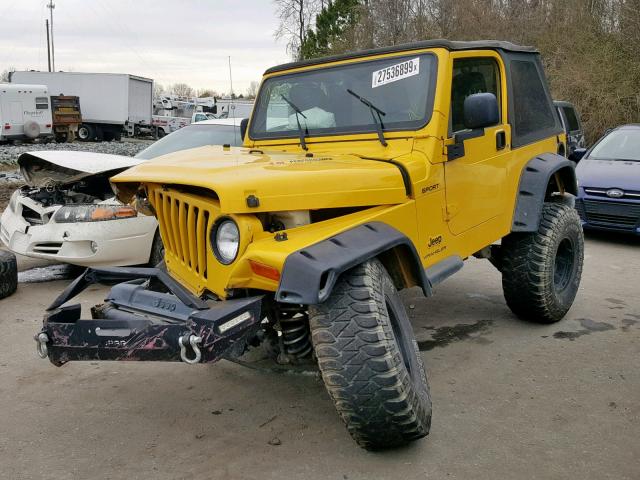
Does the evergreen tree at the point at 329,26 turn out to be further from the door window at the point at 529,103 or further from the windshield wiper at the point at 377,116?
the windshield wiper at the point at 377,116

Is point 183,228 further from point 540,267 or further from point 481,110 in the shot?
Answer: point 540,267

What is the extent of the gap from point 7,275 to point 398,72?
158 inches

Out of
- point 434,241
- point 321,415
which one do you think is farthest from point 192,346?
point 434,241

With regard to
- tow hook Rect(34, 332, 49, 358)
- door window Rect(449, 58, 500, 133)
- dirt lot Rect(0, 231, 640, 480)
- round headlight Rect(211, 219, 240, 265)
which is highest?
door window Rect(449, 58, 500, 133)

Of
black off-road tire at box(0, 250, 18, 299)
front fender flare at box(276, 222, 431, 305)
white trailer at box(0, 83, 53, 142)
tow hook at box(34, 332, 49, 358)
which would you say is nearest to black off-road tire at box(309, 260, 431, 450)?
front fender flare at box(276, 222, 431, 305)

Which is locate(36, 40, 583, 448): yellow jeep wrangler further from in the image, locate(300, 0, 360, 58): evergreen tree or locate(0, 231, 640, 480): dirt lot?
locate(300, 0, 360, 58): evergreen tree

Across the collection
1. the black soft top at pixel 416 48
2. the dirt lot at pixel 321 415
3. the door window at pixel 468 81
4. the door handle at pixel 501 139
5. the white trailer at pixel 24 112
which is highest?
the white trailer at pixel 24 112

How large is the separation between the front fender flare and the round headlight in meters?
0.35

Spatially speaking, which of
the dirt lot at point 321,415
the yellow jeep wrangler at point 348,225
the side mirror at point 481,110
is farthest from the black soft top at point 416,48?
the dirt lot at point 321,415

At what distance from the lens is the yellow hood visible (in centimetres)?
309

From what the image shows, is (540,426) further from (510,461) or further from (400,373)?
(400,373)

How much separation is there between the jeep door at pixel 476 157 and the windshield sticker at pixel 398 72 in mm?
230

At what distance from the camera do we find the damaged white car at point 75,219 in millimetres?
6137

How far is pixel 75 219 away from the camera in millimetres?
6211
